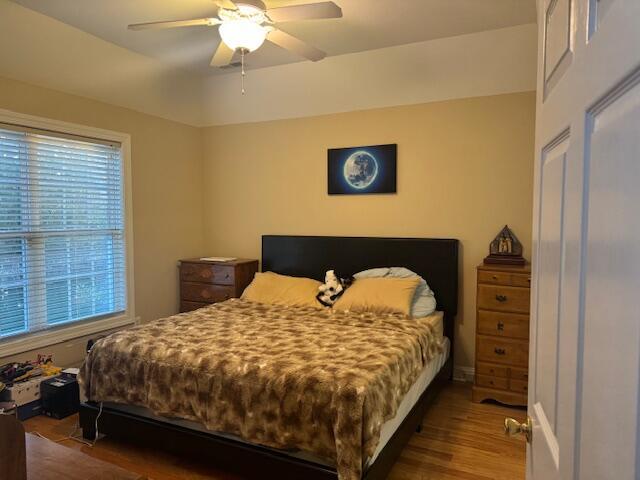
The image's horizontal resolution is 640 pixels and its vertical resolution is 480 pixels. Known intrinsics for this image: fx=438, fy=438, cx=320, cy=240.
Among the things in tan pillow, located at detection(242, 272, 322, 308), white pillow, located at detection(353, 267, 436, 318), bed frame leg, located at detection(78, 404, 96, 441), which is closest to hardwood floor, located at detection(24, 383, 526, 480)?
bed frame leg, located at detection(78, 404, 96, 441)

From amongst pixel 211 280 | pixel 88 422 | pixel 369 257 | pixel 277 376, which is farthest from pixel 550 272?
pixel 211 280

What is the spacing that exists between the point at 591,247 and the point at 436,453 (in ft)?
7.91

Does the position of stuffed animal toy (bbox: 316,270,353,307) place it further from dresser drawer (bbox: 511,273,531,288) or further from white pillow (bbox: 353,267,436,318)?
dresser drawer (bbox: 511,273,531,288)

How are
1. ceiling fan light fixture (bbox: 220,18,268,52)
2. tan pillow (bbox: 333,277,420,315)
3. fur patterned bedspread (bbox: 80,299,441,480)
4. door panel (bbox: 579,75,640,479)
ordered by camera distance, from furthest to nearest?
tan pillow (bbox: 333,277,420,315) < ceiling fan light fixture (bbox: 220,18,268,52) < fur patterned bedspread (bbox: 80,299,441,480) < door panel (bbox: 579,75,640,479)

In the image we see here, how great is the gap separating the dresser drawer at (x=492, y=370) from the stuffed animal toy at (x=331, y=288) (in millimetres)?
1226

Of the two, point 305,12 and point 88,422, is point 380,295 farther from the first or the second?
point 88,422

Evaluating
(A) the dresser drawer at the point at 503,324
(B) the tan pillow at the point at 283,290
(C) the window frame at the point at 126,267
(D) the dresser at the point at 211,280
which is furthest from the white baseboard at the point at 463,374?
(C) the window frame at the point at 126,267

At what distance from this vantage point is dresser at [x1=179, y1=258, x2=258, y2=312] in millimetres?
4324

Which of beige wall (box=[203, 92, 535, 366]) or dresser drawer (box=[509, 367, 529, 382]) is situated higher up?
beige wall (box=[203, 92, 535, 366])

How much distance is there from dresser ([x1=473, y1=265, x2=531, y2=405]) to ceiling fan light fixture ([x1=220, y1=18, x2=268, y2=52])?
2.23 meters

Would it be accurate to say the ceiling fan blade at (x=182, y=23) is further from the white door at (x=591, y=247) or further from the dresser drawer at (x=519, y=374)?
the dresser drawer at (x=519, y=374)

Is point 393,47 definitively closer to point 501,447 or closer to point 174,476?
point 501,447

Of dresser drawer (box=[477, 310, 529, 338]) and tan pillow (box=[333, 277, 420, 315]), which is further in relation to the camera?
tan pillow (box=[333, 277, 420, 315])

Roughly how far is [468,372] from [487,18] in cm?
285
